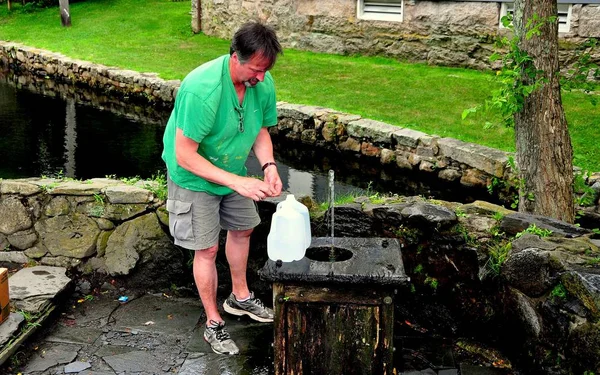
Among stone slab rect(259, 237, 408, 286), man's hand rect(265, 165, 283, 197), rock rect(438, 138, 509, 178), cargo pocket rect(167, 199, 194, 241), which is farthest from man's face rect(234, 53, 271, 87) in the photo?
rock rect(438, 138, 509, 178)

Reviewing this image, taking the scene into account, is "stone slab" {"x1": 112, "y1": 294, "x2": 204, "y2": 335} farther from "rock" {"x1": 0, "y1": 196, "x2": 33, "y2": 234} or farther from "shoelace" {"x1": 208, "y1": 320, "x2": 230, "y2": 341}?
"rock" {"x1": 0, "y1": 196, "x2": 33, "y2": 234}

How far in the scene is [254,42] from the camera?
3621 millimetres

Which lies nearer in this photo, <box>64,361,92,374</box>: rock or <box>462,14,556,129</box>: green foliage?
<box>64,361,92,374</box>: rock

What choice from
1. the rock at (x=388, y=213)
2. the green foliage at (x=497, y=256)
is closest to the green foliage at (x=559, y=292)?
the green foliage at (x=497, y=256)

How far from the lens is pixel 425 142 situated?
30.1 ft

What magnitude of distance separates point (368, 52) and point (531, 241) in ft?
35.9

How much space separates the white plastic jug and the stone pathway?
0.72m

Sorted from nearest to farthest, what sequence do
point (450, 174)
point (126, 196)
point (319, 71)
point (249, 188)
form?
point (249, 188)
point (126, 196)
point (450, 174)
point (319, 71)

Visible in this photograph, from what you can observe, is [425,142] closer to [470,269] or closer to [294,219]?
[470,269]

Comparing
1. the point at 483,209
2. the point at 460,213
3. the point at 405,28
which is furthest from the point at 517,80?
the point at 405,28

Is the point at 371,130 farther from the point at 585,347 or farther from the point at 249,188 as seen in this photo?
the point at 585,347

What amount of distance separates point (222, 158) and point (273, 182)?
0.31 metres

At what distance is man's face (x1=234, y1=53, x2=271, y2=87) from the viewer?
3.68m

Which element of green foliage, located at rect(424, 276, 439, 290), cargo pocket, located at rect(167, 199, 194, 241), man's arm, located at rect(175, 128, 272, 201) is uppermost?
man's arm, located at rect(175, 128, 272, 201)
